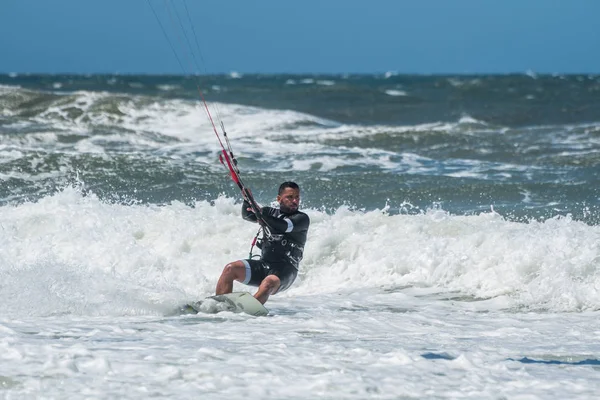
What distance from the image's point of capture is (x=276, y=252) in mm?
7895

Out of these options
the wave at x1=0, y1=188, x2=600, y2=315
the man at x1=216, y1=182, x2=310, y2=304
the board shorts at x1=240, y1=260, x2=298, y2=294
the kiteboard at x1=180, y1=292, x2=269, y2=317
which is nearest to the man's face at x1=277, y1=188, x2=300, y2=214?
the man at x1=216, y1=182, x2=310, y2=304

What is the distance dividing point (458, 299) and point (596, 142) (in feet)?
49.9

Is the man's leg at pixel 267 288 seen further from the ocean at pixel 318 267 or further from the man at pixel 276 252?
the ocean at pixel 318 267

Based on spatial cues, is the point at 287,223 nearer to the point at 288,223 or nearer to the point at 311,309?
the point at 288,223

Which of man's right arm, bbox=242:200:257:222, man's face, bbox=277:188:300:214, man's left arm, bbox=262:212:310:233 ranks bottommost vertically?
man's left arm, bbox=262:212:310:233

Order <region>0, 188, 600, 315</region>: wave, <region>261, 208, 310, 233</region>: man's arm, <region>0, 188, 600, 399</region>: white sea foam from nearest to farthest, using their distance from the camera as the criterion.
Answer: <region>0, 188, 600, 399</region>: white sea foam < <region>261, 208, 310, 233</region>: man's arm < <region>0, 188, 600, 315</region>: wave

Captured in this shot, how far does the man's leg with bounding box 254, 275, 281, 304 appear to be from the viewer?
767 centimetres

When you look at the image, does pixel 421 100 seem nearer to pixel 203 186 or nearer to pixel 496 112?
pixel 496 112

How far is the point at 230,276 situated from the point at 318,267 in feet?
9.03

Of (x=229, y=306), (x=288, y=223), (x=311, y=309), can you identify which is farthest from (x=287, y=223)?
(x=311, y=309)

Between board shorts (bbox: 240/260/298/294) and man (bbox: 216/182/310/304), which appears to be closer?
man (bbox: 216/182/310/304)

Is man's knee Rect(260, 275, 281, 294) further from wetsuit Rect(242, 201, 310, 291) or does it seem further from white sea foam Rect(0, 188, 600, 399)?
white sea foam Rect(0, 188, 600, 399)

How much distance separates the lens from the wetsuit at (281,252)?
7.79 metres

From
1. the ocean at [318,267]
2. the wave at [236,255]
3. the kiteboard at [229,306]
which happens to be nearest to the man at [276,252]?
the kiteboard at [229,306]
